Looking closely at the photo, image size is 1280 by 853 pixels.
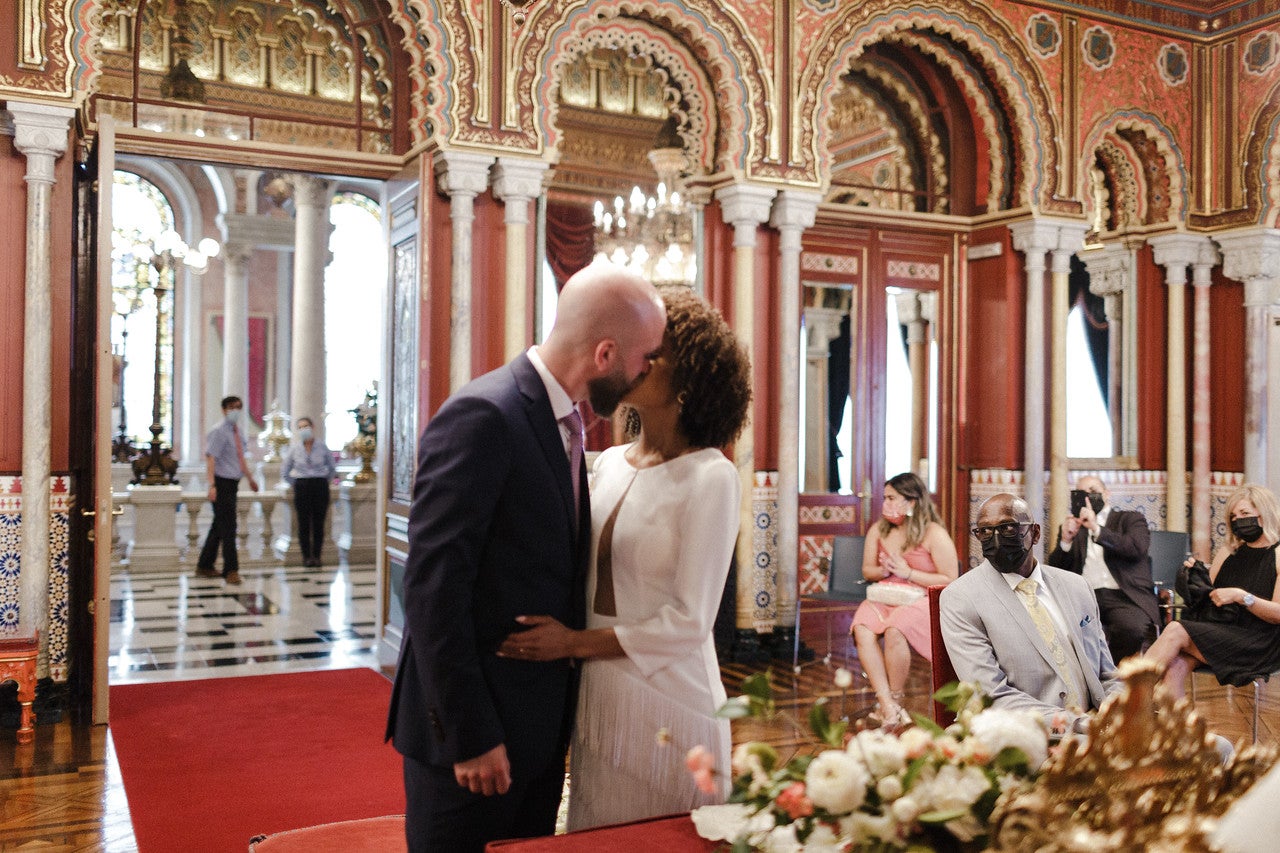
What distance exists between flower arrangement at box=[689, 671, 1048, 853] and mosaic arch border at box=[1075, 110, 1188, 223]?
24.2ft

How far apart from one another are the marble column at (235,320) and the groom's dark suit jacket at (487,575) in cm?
1361

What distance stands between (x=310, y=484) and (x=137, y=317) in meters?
4.85

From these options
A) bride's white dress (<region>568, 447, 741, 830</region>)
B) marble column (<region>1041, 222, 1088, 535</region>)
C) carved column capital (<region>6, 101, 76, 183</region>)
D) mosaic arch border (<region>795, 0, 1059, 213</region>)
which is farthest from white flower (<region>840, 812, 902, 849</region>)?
marble column (<region>1041, 222, 1088, 535</region>)

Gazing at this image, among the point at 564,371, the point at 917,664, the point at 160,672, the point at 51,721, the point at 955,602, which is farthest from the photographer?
the point at 917,664

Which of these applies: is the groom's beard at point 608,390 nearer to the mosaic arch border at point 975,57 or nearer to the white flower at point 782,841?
the white flower at point 782,841

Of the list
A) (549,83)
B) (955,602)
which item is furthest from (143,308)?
(955,602)

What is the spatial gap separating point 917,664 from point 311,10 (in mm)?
5132

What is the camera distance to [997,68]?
26.0 ft

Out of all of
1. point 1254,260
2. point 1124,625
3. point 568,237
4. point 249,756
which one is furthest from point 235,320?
point 1124,625

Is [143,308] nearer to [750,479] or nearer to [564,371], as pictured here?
[750,479]

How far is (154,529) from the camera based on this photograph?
36.8 ft

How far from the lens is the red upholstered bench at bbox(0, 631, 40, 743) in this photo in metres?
5.08

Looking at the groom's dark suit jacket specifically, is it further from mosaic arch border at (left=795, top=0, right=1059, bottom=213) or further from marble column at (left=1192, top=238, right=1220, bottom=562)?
marble column at (left=1192, top=238, right=1220, bottom=562)

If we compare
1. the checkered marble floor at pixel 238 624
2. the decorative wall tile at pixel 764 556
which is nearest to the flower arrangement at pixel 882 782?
the checkered marble floor at pixel 238 624
